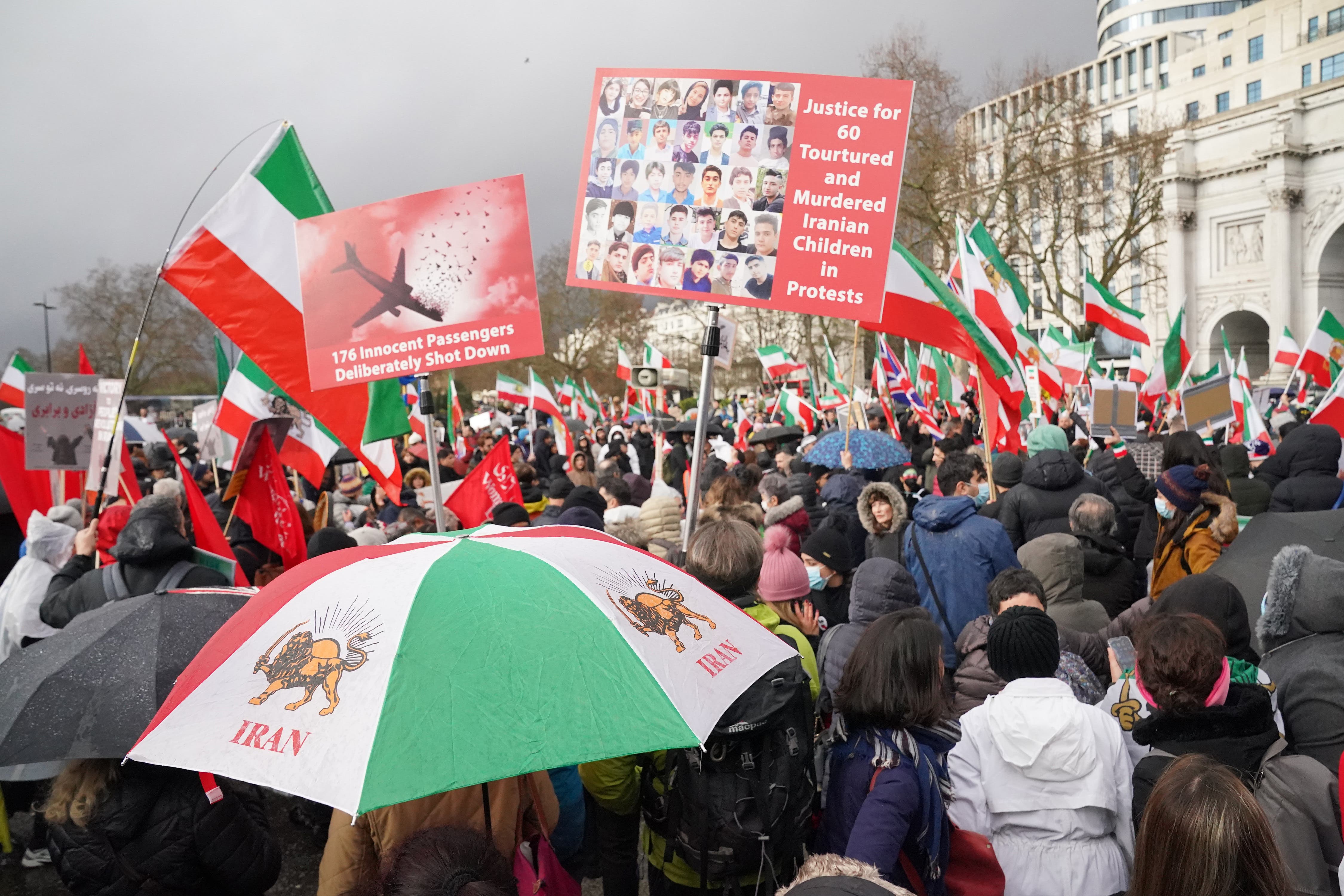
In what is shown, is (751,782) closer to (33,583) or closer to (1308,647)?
(1308,647)

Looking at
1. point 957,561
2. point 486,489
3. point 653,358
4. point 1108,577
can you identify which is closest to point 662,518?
point 486,489

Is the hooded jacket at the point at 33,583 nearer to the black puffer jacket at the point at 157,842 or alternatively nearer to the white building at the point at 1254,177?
the black puffer jacket at the point at 157,842

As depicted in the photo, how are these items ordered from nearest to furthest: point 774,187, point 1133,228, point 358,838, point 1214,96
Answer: point 358,838, point 774,187, point 1133,228, point 1214,96

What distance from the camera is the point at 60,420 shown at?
20.4 feet

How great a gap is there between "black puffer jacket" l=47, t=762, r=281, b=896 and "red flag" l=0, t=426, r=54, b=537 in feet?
Result: 13.1

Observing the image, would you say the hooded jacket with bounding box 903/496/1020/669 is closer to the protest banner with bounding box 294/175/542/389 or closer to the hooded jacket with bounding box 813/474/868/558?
the hooded jacket with bounding box 813/474/868/558

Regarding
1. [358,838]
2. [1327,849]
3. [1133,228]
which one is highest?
[1133,228]

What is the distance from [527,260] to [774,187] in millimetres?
1113

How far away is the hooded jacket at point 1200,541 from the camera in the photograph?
479 centimetres

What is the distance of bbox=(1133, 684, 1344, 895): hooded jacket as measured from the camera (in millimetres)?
2371

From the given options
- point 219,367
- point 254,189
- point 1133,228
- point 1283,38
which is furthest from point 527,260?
point 1283,38

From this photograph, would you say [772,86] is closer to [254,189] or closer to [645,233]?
[645,233]

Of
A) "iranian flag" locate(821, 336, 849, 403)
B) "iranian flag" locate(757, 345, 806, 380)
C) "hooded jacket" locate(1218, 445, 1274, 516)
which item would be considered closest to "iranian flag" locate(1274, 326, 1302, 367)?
"iranian flag" locate(821, 336, 849, 403)

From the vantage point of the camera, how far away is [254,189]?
481cm
